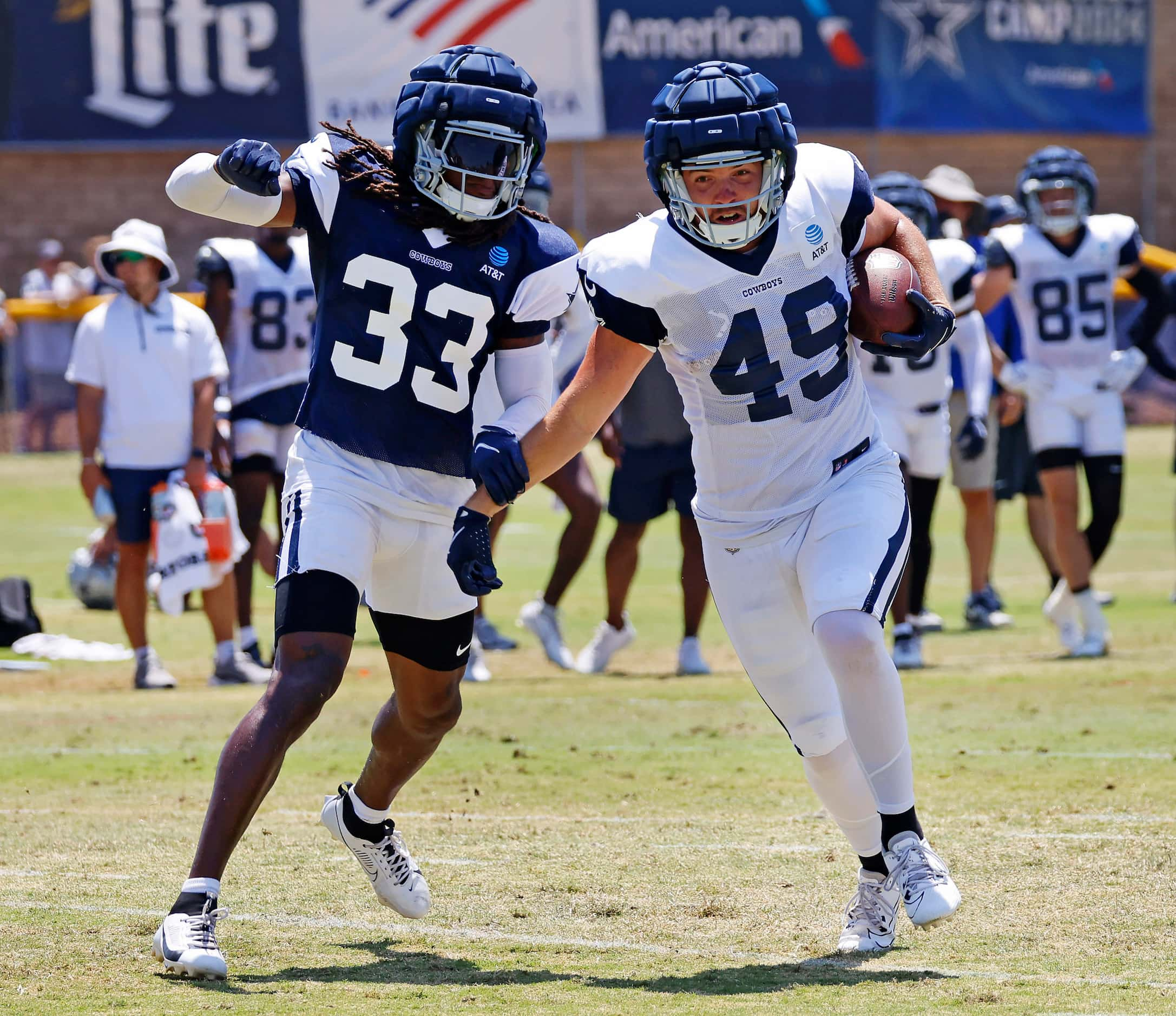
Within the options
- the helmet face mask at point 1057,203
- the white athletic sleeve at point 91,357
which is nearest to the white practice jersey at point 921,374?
the helmet face mask at point 1057,203

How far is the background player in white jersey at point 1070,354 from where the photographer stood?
9.52 m

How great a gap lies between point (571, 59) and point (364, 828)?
2247 cm

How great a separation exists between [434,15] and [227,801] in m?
23.2

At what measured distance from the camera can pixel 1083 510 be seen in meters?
17.1

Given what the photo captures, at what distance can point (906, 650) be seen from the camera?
9422 millimetres

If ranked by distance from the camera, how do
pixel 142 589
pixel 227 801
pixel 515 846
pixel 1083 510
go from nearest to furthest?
1. pixel 227 801
2. pixel 515 846
3. pixel 142 589
4. pixel 1083 510

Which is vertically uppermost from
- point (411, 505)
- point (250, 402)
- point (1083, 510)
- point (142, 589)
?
point (411, 505)

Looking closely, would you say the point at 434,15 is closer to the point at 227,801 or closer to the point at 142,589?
the point at 142,589

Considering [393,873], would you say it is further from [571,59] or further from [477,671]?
[571,59]

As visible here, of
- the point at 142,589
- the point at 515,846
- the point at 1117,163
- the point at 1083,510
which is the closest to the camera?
the point at 515,846

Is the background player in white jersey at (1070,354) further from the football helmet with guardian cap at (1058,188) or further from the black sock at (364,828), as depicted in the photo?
the black sock at (364,828)

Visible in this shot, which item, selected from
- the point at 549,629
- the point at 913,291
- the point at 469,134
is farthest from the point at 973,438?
the point at 469,134

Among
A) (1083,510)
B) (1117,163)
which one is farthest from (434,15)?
(1083,510)

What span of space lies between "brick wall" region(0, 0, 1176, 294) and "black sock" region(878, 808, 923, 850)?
21100 mm
